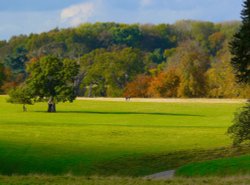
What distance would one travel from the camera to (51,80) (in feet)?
255

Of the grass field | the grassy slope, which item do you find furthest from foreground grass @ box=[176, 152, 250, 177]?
the grass field

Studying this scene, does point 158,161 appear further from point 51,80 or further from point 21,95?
point 21,95

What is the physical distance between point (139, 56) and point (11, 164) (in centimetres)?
10561

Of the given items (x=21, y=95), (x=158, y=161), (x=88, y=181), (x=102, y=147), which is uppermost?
(x=88, y=181)

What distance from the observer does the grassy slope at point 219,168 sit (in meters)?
20.3

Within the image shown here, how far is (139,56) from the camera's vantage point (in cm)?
13412

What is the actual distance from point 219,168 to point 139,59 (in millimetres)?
112584

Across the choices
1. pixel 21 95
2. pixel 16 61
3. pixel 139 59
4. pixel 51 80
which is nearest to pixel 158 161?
pixel 51 80

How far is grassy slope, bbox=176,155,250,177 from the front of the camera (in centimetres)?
2034

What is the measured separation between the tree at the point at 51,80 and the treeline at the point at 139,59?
34598mm

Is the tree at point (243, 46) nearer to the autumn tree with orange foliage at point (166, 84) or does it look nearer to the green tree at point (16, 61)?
the autumn tree with orange foliage at point (166, 84)

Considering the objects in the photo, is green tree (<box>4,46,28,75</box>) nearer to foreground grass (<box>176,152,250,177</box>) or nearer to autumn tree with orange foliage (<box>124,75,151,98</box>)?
autumn tree with orange foliage (<box>124,75,151,98</box>)

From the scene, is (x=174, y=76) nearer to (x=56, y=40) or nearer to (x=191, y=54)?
(x=191, y=54)

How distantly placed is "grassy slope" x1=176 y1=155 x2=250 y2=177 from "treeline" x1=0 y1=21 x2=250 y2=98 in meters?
76.5
